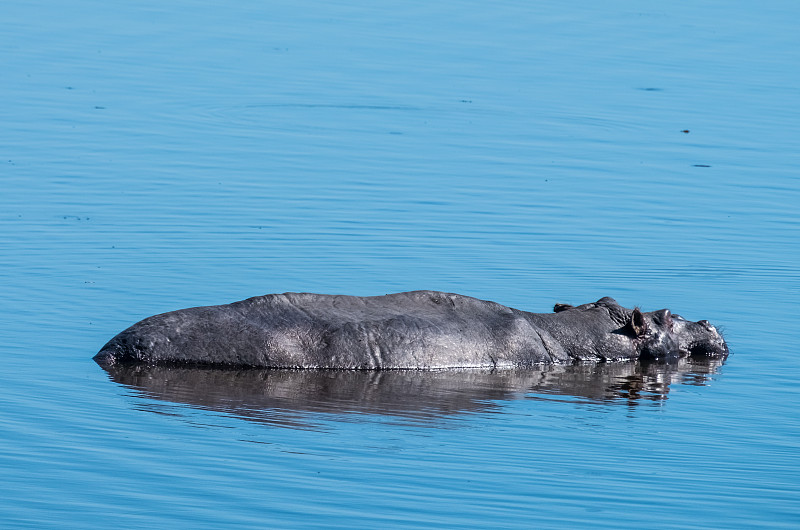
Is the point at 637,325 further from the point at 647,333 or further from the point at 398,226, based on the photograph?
the point at 398,226

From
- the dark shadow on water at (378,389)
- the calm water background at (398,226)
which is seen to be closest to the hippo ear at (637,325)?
the dark shadow on water at (378,389)

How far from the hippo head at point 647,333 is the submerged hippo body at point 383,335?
13 mm

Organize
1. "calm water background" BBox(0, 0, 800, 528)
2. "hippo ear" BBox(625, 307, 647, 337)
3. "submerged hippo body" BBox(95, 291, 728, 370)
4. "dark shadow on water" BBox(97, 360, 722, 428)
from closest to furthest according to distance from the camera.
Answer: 1. "calm water background" BBox(0, 0, 800, 528)
2. "dark shadow on water" BBox(97, 360, 722, 428)
3. "submerged hippo body" BBox(95, 291, 728, 370)
4. "hippo ear" BBox(625, 307, 647, 337)

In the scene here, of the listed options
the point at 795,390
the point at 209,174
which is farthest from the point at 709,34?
the point at 795,390

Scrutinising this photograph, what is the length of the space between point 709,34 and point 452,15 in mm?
6508

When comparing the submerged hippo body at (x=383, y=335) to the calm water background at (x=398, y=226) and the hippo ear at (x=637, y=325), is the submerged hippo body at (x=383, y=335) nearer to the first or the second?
the hippo ear at (x=637, y=325)

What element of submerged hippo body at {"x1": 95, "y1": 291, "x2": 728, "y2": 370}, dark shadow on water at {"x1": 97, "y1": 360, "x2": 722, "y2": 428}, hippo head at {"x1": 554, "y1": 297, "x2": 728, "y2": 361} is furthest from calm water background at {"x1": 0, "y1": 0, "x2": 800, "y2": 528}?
submerged hippo body at {"x1": 95, "y1": 291, "x2": 728, "y2": 370}

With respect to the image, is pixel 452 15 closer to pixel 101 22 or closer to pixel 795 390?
pixel 101 22

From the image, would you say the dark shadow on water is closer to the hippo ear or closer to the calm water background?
the calm water background

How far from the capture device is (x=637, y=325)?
15250mm

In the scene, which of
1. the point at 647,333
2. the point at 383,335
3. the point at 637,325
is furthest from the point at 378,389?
the point at 647,333

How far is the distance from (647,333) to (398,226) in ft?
17.3

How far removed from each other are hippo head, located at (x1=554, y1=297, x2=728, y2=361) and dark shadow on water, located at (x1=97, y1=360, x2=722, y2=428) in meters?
0.49

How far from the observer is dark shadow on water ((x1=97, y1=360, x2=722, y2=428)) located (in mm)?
12656
